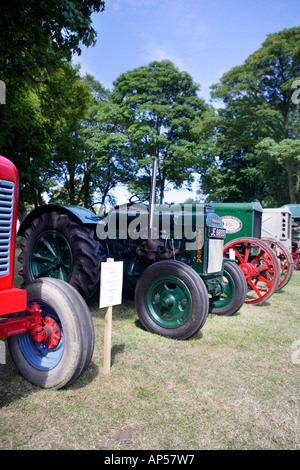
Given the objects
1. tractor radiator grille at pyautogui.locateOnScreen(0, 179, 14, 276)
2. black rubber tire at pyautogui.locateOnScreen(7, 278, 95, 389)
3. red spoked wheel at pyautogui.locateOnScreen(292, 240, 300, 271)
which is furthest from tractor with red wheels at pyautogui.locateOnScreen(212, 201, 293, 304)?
tractor radiator grille at pyautogui.locateOnScreen(0, 179, 14, 276)

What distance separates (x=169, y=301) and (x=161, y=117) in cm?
1677

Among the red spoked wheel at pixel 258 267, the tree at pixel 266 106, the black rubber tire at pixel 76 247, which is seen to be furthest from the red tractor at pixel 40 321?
the tree at pixel 266 106

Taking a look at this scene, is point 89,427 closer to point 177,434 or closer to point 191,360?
point 177,434

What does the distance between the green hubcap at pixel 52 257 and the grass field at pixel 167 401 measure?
4.25 feet

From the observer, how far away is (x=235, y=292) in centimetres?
514

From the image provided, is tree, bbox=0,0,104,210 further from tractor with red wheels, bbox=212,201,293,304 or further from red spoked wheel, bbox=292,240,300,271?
red spoked wheel, bbox=292,240,300,271

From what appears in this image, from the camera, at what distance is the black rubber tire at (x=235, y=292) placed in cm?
509

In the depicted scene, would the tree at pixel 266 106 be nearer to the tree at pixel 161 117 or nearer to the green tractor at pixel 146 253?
the tree at pixel 161 117

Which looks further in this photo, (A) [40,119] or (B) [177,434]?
(A) [40,119]

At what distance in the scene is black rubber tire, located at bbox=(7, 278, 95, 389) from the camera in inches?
91.7

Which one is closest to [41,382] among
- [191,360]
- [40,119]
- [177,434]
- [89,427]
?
[89,427]

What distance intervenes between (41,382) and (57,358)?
0.20 metres

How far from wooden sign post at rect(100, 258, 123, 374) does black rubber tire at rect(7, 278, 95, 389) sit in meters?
0.42
